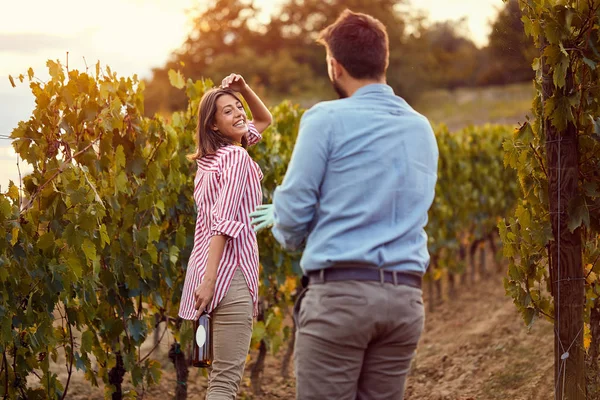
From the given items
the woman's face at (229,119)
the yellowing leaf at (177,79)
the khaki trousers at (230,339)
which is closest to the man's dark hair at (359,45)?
the woman's face at (229,119)

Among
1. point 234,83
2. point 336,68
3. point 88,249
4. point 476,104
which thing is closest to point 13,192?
point 88,249

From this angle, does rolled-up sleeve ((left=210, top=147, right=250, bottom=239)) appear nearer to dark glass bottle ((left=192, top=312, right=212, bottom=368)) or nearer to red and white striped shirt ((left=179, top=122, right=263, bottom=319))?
red and white striped shirt ((left=179, top=122, right=263, bottom=319))

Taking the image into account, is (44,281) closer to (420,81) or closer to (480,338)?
(480,338)

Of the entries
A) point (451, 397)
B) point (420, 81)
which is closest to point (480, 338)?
point (451, 397)

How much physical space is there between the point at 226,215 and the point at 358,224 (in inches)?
45.2

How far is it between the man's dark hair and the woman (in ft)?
3.64

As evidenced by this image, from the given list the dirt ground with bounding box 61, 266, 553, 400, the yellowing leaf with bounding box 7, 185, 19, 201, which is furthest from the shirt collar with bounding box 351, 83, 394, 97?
the dirt ground with bounding box 61, 266, 553, 400

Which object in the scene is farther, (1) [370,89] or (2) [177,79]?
(2) [177,79]

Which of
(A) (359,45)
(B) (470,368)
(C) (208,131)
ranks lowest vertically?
(B) (470,368)

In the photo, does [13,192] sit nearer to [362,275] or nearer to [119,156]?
[119,156]

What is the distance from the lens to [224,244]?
147 inches

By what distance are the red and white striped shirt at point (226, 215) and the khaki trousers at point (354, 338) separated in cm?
102

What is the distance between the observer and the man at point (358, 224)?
2664mm

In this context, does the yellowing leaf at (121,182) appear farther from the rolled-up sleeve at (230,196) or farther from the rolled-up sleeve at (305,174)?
the rolled-up sleeve at (305,174)
